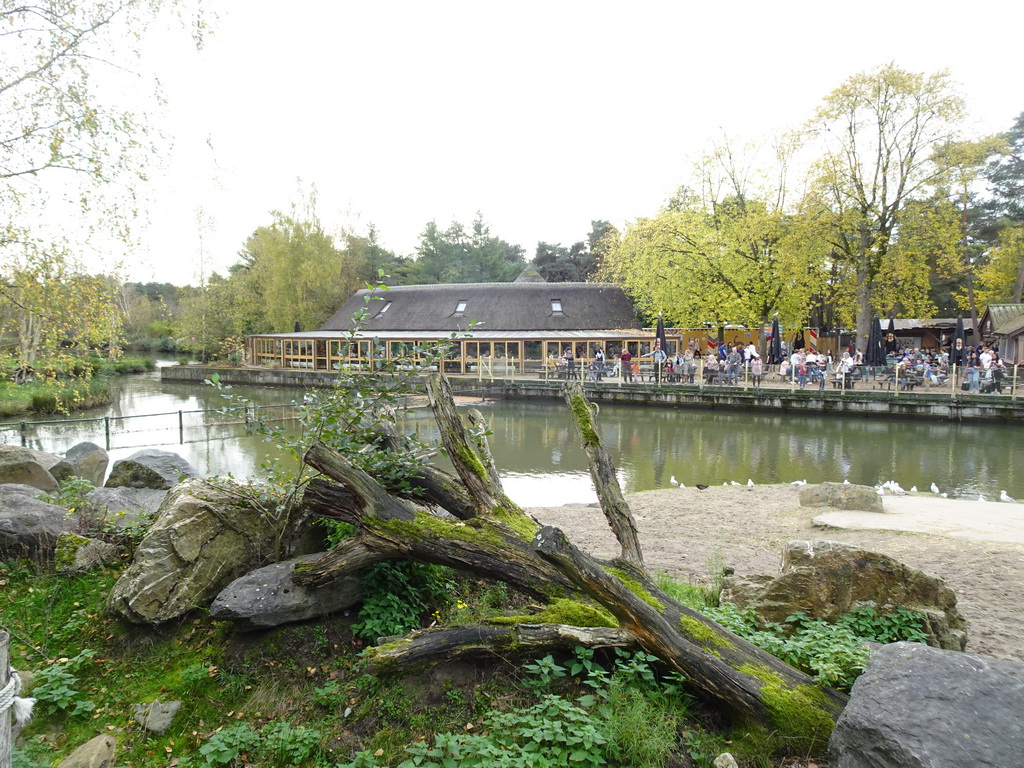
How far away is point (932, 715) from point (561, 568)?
4.86ft

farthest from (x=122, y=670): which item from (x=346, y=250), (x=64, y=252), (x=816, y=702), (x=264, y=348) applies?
(x=346, y=250)

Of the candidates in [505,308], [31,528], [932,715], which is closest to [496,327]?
[505,308]

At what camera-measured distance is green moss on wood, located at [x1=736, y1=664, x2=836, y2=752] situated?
2754 mm

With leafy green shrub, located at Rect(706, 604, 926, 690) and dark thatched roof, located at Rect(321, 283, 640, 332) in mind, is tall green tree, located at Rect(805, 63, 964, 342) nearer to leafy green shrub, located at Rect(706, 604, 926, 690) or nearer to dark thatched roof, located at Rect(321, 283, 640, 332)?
dark thatched roof, located at Rect(321, 283, 640, 332)

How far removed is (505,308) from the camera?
36281mm

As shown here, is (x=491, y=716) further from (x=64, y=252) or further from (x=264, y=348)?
(x=264, y=348)

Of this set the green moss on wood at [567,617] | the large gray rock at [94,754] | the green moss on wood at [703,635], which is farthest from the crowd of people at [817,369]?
the large gray rock at [94,754]

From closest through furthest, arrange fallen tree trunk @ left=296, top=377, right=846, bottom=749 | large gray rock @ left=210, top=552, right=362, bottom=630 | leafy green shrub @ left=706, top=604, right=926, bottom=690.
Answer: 1. fallen tree trunk @ left=296, top=377, right=846, bottom=749
2. leafy green shrub @ left=706, top=604, right=926, bottom=690
3. large gray rock @ left=210, top=552, right=362, bottom=630

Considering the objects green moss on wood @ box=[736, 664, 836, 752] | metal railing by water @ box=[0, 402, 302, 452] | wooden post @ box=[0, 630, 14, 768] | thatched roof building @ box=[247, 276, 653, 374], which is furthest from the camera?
thatched roof building @ box=[247, 276, 653, 374]

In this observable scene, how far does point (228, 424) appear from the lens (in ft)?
58.2

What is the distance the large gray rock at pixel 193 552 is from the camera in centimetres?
382

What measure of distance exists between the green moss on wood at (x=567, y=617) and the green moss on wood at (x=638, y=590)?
187 millimetres

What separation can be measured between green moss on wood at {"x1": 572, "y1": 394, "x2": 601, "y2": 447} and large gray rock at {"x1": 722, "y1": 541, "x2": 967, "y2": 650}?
135 cm

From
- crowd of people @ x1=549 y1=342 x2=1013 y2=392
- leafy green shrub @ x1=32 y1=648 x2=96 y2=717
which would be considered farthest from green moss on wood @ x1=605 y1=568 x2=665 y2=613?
crowd of people @ x1=549 y1=342 x2=1013 y2=392
